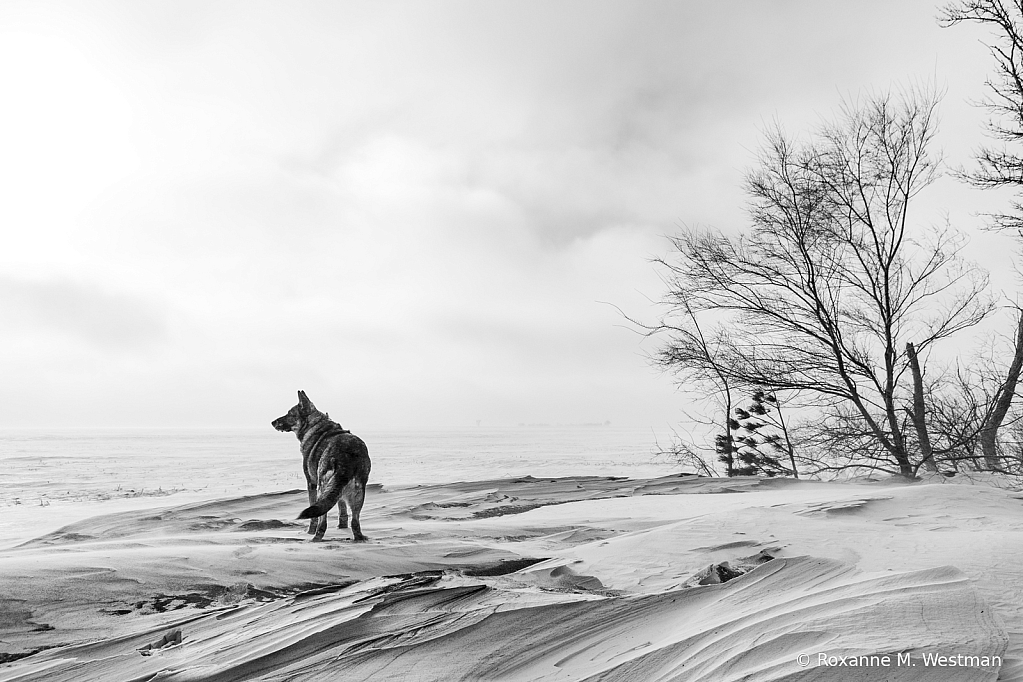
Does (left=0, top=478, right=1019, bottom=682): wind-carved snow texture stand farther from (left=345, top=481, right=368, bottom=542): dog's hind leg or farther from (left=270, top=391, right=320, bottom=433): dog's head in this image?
(left=270, top=391, right=320, bottom=433): dog's head

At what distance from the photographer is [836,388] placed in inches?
368

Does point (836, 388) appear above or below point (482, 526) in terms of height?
above

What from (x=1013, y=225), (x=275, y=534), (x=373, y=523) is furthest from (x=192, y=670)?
(x=1013, y=225)

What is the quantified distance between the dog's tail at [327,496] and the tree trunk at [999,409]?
846cm

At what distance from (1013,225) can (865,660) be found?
890cm

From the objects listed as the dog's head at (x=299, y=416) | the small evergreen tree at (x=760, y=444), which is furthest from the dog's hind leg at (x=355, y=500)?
the small evergreen tree at (x=760, y=444)

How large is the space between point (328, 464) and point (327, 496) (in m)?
0.43

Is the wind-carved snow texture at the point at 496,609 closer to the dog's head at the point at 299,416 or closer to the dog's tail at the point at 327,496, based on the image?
the dog's tail at the point at 327,496

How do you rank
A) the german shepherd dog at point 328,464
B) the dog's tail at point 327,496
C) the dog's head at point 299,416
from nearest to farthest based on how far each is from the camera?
the dog's tail at point 327,496
the german shepherd dog at point 328,464
the dog's head at point 299,416

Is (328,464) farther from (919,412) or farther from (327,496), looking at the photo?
(919,412)

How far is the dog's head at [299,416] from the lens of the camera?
5770mm

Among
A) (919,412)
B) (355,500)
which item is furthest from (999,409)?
(355,500)

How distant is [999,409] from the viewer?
8461 mm

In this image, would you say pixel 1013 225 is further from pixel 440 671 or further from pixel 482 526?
pixel 440 671
